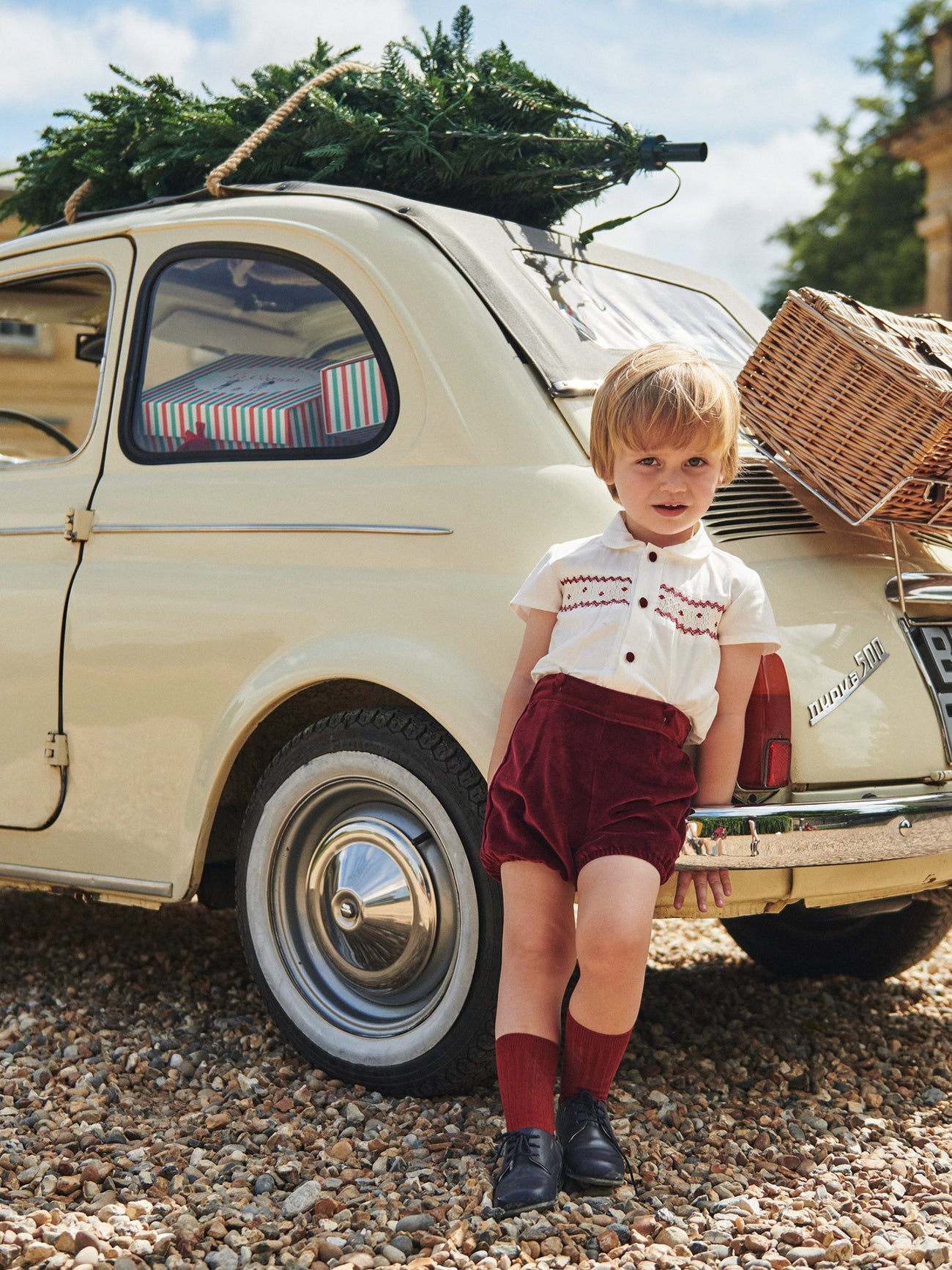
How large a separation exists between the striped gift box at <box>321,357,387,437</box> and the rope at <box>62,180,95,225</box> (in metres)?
1.28

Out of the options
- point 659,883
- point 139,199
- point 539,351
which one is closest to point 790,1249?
point 659,883

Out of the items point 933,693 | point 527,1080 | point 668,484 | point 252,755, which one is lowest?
point 527,1080

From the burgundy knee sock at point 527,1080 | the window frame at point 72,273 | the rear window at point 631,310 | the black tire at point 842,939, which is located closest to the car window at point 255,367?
the window frame at point 72,273

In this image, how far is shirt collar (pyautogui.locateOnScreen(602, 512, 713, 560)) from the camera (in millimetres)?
2436

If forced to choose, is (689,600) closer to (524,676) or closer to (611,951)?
(524,676)

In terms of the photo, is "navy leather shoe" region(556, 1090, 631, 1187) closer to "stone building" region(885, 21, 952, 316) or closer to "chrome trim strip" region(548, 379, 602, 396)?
"chrome trim strip" region(548, 379, 602, 396)

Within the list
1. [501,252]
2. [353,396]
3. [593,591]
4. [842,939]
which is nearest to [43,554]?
[353,396]

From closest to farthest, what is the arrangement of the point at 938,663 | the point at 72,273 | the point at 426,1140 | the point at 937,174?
the point at 426,1140 < the point at 938,663 < the point at 72,273 < the point at 937,174

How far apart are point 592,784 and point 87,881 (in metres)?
1.49

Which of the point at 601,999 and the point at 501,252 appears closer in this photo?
the point at 601,999

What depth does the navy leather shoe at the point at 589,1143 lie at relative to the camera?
7.75 ft

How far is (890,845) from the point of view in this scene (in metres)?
2.49

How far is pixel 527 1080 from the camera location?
2357mm

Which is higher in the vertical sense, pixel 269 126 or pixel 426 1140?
pixel 269 126
